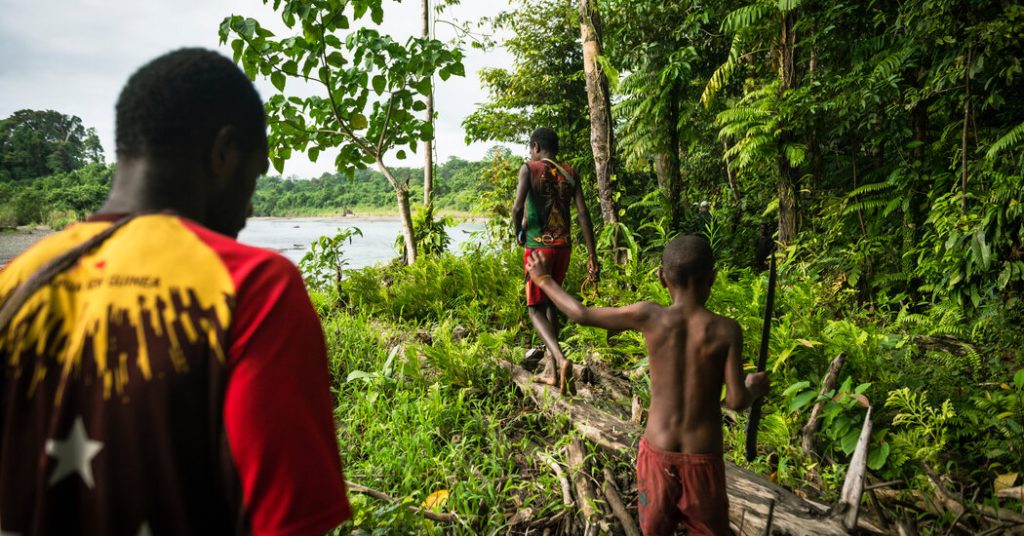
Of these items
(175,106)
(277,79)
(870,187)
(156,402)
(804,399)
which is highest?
(277,79)

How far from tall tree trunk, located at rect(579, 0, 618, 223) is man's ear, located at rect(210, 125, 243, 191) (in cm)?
526

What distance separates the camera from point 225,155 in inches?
41.3

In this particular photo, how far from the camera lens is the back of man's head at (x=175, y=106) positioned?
999mm

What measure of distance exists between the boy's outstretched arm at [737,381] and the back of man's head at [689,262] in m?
0.22

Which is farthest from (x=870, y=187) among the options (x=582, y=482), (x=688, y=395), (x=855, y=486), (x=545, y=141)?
(x=688, y=395)

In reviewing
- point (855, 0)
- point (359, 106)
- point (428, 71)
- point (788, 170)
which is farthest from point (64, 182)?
point (855, 0)

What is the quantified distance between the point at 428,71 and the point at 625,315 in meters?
3.81

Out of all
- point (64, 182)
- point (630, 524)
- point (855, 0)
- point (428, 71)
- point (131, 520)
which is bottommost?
point (630, 524)

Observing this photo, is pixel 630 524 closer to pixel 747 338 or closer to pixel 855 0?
pixel 747 338

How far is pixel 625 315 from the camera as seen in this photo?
2309 millimetres

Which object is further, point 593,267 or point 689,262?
point 593,267

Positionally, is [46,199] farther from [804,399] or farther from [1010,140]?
[1010,140]

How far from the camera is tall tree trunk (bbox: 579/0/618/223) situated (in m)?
6.01

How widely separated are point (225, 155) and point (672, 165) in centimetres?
826
